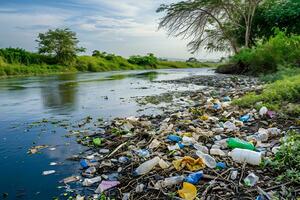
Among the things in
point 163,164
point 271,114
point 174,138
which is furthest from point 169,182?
point 271,114

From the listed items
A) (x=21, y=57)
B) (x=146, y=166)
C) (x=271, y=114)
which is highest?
(x=21, y=57)

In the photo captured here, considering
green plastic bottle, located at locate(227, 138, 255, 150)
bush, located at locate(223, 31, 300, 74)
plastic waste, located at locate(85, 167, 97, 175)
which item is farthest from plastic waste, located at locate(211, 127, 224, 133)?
bush, located at locate(223, 31, 300, 74)

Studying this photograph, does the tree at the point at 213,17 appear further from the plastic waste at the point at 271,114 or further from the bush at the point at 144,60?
the bush at the point at 144,60

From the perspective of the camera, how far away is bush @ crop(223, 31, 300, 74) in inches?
444

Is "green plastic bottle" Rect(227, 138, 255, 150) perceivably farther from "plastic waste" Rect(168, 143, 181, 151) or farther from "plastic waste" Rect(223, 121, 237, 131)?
"plastic waste" Rect(223, 121, 237, 131)

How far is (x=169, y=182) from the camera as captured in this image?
227 centimetres

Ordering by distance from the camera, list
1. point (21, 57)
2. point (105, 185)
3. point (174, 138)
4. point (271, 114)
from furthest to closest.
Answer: point (21, 57), point (271, 114), point (174, 138), point (105, 185)

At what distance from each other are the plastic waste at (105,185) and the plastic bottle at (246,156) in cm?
105

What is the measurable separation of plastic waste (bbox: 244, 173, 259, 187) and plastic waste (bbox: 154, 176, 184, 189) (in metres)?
0.48

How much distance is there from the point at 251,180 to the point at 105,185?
114 centimetres

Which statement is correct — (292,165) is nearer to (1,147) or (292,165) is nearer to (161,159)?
(161,159)

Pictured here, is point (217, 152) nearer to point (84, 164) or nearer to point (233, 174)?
point (233, 174)

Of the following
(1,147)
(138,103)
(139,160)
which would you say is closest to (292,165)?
(139,160)

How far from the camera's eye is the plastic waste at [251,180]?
218 cm
